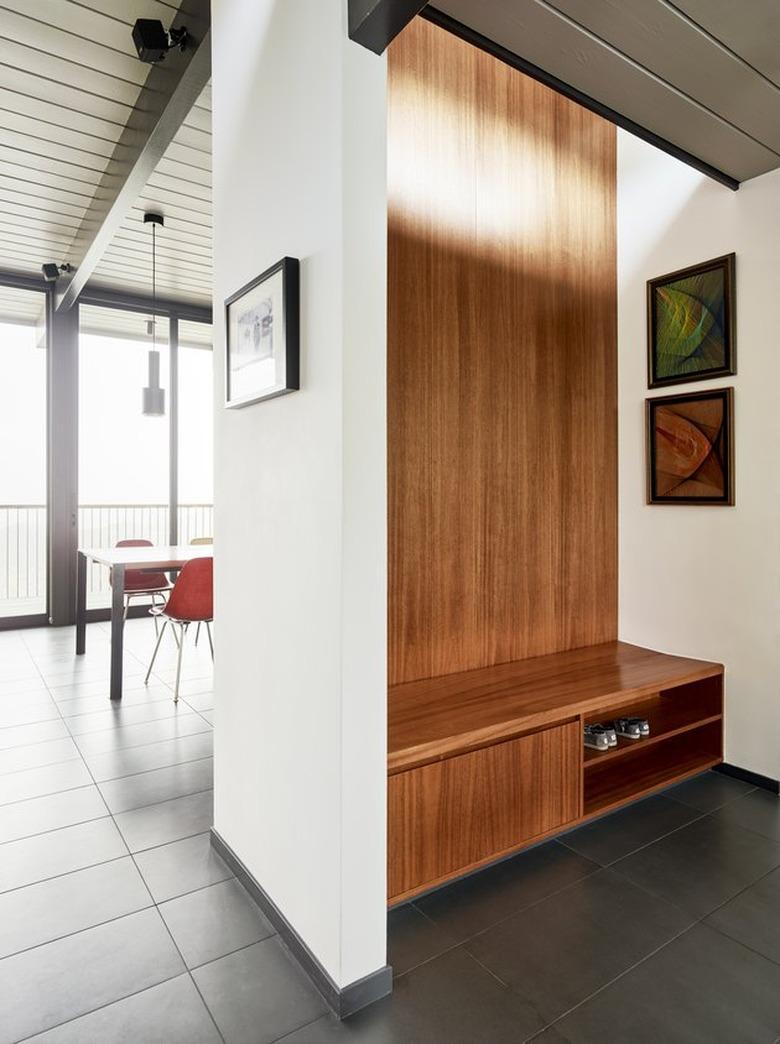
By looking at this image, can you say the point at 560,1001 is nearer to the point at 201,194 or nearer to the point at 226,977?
the point at 226,977

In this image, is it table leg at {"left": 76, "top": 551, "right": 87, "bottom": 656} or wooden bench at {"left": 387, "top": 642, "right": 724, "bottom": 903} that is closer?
wooden bench at {"left": 387, "top": 642, "right": 724, "bottom": 903}

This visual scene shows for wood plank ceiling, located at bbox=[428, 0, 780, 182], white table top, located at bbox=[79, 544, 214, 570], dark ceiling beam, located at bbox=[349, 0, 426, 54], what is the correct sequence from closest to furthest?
dark ceiling beam, located at bbox=[349, 0, 426, 54], wood plank ceiling, located at bbox=[428, 0, 780, 182], white table top, located at bbox=[79, 544, 214, 570]

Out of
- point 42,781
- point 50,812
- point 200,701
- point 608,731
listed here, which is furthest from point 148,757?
point 608,731

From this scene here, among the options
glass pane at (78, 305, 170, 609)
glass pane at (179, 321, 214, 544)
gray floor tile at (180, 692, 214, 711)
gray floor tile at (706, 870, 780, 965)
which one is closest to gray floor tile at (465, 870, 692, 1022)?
gray floor tile at (706, 870, 780, 965)

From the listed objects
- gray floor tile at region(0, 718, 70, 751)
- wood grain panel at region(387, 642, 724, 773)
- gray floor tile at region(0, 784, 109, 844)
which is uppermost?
wood grain panel at region(387, 642, 724, 773)

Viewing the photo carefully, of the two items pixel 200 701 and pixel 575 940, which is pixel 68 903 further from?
pixel 200 701

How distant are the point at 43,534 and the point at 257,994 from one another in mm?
5734

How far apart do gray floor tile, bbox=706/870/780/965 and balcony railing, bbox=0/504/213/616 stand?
501 cm

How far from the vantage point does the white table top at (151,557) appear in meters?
3.86

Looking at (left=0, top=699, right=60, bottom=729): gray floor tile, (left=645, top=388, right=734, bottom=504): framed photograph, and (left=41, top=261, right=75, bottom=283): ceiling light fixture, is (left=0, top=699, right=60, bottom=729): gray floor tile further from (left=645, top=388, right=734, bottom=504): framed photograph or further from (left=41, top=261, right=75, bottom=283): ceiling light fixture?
(left=41, top=261, right=75, bottom=283): ceiling light fixture

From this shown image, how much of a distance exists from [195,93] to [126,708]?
10.1 ft

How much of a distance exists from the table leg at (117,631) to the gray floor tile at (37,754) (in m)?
0.63

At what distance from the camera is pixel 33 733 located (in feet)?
10.5

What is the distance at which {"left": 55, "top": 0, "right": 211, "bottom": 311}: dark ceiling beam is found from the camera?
2496mm
